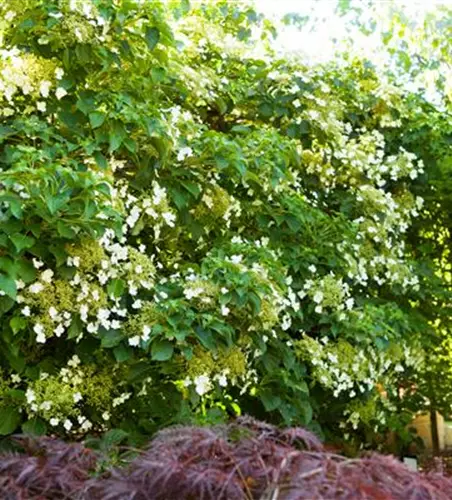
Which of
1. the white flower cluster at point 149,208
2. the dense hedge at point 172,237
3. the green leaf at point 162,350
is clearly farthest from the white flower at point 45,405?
the white flower cluster at point 149,208

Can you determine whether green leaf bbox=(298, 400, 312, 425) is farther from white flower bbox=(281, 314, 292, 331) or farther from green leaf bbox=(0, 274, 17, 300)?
green leaf bbox=(0, 274, 17, 300)

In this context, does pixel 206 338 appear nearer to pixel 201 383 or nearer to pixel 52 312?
pixel 201 383

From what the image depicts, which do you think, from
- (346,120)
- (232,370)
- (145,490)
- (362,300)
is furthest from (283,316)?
(145,490)

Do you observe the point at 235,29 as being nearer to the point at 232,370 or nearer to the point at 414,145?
the point at 414,145

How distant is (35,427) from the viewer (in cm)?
272

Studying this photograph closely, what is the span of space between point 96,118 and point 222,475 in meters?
1.78

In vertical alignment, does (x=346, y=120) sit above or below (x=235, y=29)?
below

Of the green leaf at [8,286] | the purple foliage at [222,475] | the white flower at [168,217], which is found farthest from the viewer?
the white flower at [168,217]

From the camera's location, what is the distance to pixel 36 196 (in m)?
2.51

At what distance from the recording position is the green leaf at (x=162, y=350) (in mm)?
2672

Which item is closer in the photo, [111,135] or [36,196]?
[36,196]

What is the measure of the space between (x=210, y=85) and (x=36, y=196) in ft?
5.42

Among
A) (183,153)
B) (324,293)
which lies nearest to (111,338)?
(183,153)

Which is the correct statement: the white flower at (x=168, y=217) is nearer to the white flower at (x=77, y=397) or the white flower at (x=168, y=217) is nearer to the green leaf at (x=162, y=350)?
the green leaf at (x=162, y=350)
